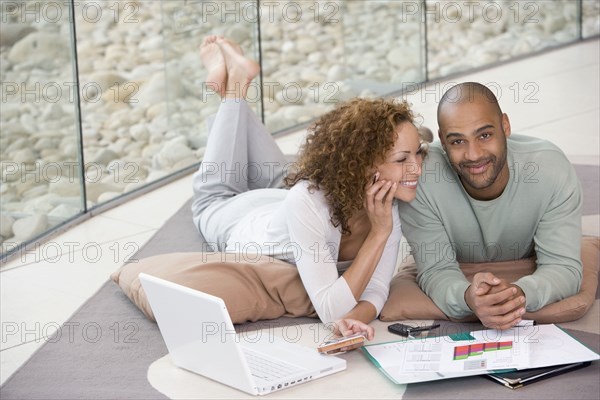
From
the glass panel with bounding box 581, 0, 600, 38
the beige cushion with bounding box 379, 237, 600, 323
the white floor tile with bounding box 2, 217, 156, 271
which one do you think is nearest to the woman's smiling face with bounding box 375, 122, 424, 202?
the beige cushion with bounding box 379, 237, 600, 323

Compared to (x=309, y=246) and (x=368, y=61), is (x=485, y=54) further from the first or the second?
(x=309, y=246)

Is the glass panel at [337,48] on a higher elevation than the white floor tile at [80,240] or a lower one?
higher

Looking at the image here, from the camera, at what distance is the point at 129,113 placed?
5.32m

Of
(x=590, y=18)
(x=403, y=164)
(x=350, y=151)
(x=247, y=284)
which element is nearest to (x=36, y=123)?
(x=247, y=284)

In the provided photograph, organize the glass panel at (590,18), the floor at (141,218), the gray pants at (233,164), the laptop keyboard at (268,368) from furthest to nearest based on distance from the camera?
the glass panel at (590,18)
the gray pants at (233,164)
the floor at (141,218)
the laptop keyboard at (268,368)

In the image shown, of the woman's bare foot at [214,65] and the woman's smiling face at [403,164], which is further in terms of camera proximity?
the woman's bare foot at [214,65]

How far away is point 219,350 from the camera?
2.64 meters

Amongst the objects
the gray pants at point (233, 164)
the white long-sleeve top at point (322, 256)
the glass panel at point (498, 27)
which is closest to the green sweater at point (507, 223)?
the white long-sleeve top at point (322, 256)

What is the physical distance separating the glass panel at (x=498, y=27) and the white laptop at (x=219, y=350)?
15.2ft

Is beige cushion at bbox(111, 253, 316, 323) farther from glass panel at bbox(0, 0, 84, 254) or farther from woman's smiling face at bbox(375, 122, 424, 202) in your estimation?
glass panel at bbox(0, 0, 84, 254)

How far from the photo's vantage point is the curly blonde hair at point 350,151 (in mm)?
2957

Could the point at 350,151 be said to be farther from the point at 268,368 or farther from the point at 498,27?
the point at 498,27

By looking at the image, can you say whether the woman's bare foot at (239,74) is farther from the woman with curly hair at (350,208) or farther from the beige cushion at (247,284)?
the beige cushion at (247,284)

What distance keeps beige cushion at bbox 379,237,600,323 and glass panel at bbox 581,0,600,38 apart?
4.69 meters
